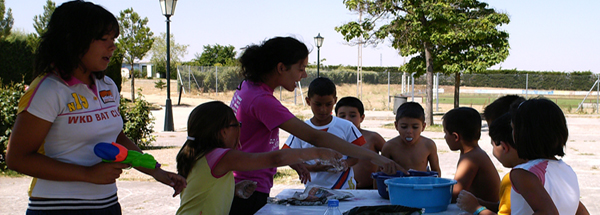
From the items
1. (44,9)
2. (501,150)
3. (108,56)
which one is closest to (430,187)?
(501,150)

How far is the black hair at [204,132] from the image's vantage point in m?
2.55

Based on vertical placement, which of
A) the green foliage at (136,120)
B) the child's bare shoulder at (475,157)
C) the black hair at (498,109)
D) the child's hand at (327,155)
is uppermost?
the black hair at (498,109)

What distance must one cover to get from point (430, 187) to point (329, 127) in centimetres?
143

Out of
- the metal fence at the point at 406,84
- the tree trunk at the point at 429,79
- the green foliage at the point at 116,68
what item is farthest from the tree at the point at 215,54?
the tree trunk at the point at 429,79

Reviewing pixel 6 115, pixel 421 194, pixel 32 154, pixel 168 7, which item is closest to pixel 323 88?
pixel 421 194

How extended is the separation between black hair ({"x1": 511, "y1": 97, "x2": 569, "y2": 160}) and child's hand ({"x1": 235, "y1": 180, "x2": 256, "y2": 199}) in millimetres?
1405

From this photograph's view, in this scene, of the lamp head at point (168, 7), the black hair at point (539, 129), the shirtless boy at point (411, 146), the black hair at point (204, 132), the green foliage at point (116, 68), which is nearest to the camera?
the black hair at point (539, 129)

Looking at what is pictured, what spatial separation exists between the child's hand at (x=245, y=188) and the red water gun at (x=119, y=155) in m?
0.75

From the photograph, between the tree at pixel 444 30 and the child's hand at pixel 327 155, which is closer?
the child's hand at pixel 327 155

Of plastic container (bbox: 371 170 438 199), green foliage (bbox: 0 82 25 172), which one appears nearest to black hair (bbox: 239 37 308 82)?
plastic container (bbox: 371 170 438 199)

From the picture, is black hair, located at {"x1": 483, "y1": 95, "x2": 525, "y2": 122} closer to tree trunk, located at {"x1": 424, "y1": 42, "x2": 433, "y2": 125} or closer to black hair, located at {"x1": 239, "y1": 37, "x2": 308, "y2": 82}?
black hair, located at {"x1": 239, "y1": 37, "x2": 308, "y2": 82}

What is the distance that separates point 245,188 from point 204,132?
17.1 inches

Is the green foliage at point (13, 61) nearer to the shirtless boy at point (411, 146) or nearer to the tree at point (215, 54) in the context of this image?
the shirtless boy at point (411, 146)

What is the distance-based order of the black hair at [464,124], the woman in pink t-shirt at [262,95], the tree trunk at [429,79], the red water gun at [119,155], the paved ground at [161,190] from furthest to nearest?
the tree trunk at [429,79] < the paved ground at [161,190] < the black hair at [464,124] < the woman in pink t-shirt at [262,95] < the red water gun at [119,155]
